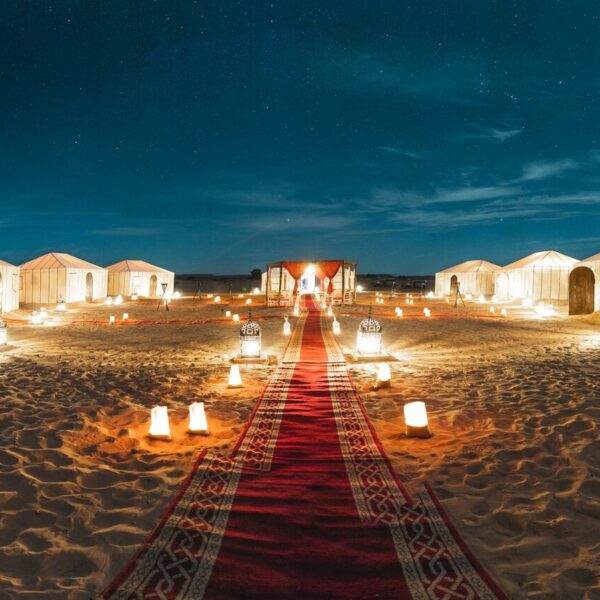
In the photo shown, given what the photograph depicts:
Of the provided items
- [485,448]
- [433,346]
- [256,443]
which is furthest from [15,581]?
[433,346]

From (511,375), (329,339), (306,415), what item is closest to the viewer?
(306,415)

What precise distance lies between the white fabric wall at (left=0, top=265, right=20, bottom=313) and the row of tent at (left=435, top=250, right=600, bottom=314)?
25534mm

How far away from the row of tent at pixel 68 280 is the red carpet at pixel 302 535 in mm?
18064

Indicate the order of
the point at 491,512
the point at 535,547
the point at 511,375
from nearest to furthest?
the point at 535,547 → the point at 491,512 → the point at 511,375

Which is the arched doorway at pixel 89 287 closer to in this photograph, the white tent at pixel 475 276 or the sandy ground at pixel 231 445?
the sandy ground at pixel 231 445

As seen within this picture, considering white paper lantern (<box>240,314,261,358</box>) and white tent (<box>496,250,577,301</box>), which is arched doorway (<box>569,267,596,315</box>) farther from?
white paper lantern (<box>240,314,261,358</box>)

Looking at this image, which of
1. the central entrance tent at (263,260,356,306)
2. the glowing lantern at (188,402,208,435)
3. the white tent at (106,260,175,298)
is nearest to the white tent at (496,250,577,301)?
the central entrance tent at (263,260,356,306)

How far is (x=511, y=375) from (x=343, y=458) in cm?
486

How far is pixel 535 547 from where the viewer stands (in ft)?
10.0

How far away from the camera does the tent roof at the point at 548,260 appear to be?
29219 millimetres

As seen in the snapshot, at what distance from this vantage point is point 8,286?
21.8 m

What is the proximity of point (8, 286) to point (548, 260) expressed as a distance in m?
31.3

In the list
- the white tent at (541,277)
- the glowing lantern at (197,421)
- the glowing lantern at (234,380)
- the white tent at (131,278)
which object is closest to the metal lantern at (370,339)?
the glowing lantern at (234,380)

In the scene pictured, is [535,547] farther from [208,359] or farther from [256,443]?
[208,359]
